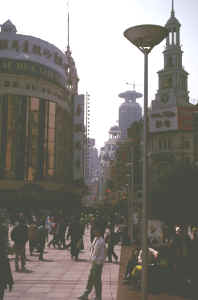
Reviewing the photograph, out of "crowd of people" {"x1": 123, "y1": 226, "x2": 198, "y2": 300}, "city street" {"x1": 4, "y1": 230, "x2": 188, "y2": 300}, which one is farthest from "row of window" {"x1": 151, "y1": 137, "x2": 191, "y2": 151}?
"crowd of people" {"x1": 123, "y1": 226, "x2": 198, "y2": 300}

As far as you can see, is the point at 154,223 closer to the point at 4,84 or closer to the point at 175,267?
the point at 175,267

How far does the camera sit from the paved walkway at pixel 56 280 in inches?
495

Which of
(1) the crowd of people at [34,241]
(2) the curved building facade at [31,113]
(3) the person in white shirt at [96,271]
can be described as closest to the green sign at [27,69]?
(2) the curved building facade at [31,113]

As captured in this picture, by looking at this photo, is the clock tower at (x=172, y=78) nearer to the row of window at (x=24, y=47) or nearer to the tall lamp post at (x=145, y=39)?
the row of window at (x=24, y=47)

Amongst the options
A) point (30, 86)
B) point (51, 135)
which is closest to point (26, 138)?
point (51, 135)

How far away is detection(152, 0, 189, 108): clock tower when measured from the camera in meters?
87.8

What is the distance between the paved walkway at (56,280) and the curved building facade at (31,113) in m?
61.6

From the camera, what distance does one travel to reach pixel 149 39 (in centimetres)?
951

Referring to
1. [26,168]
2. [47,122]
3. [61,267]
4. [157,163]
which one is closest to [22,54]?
[47,122]

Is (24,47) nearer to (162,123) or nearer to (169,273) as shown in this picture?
(162,123)

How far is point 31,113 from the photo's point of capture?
279 feet

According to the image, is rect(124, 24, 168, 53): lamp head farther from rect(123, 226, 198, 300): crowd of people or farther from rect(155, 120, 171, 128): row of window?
rect(155, 120, 171, 128): row of window

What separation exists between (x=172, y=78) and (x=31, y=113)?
2924cm

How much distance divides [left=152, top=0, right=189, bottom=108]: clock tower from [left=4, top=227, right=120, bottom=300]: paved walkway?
69.2 m
